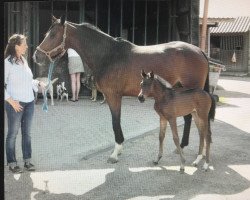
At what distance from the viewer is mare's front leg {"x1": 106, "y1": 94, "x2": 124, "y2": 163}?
2896 mm

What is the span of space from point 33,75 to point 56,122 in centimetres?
37

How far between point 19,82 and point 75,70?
1.33 ft

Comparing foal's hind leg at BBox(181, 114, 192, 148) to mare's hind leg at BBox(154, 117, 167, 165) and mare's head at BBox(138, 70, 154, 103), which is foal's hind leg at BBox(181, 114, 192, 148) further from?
mare's head at BBox(138, 70, 154, 103)

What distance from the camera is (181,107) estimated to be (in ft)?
9.12

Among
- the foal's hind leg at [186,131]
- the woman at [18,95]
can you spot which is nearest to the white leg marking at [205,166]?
the foal's hind leg at [186,131]

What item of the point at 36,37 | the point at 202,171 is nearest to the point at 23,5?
the point at 36,37

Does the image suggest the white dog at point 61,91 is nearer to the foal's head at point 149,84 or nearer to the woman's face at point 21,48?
the woman's face at point 21,48

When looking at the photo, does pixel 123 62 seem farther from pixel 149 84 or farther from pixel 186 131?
pixel 186 131

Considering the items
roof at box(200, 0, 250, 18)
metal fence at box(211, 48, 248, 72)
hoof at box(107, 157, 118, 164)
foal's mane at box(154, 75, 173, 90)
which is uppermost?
roof at box(200, 0, 250, 18)

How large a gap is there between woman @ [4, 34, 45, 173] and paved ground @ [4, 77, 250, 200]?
0.11m

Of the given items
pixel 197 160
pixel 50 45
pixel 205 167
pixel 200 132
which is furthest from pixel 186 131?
pixel 50 45

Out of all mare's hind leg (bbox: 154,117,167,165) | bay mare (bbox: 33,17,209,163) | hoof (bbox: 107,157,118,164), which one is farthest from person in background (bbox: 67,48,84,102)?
mare's hind leg (bbox: 154,117,167,165)

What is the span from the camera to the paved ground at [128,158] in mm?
2404

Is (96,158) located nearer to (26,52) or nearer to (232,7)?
(26,52)
